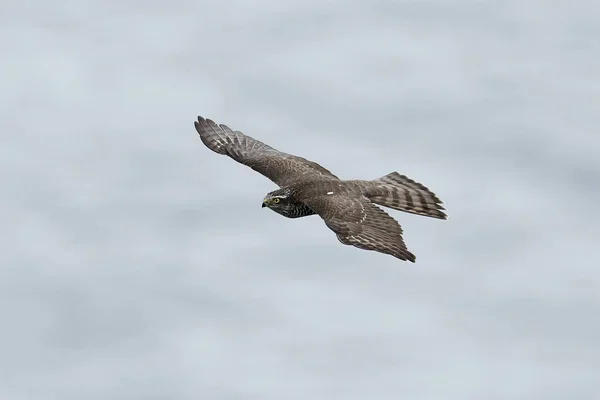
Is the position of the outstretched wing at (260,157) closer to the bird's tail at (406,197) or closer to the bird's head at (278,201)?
the bird's head at (278,201)

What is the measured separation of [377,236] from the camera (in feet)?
129

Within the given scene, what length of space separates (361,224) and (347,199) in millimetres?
1721

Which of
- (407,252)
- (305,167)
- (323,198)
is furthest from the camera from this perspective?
(305,167)

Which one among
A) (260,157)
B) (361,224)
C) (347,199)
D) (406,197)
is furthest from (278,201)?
(260,157)

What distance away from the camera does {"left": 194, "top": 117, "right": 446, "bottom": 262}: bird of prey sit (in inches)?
1549

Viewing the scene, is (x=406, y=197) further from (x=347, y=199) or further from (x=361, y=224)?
(x=361, y=224)

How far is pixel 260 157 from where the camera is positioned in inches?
1834

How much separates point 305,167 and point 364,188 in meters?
3.55

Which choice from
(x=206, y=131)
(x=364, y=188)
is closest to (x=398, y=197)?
(x=364, y=188)

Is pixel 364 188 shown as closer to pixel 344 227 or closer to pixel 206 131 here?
pixel 344 227

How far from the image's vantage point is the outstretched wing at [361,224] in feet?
127

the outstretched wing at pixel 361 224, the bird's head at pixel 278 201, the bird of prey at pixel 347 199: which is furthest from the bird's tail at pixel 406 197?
the bird's head at pixel 278 201

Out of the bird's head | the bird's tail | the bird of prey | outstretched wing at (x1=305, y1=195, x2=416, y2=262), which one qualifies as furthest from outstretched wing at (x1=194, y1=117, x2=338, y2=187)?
outstretched wing at (x1=305, y1=195, x2=416, y2=262)

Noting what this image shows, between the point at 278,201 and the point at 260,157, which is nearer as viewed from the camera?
the point at 278,201
